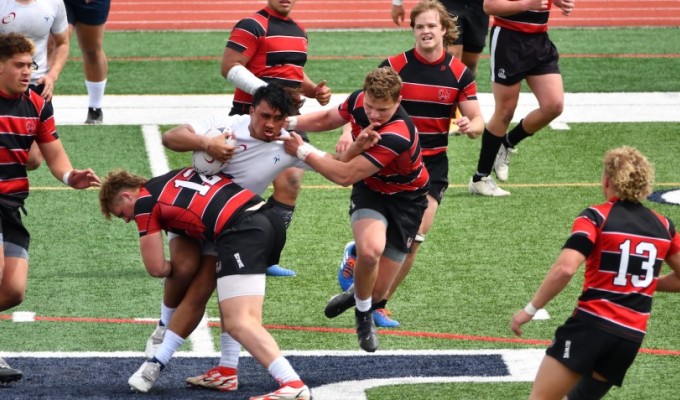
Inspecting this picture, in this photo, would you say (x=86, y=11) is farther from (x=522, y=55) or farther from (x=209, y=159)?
(x=209, y=159)

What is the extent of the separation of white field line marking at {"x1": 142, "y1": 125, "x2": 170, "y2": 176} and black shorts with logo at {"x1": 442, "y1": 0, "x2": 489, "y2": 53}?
273 cm

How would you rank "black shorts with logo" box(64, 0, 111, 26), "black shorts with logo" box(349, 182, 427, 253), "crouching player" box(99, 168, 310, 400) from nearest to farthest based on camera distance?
"crouching player" box(99, 168, 310, 400) < "black shorts with logo" box(349, 182, 427, 253) < "black shorts with logo" box(64, 0, 111, 26)

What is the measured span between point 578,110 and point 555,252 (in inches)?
170

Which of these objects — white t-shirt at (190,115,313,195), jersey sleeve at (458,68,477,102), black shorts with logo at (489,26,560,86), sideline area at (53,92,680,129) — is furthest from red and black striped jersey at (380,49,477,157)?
sideline area at (53,92,680,129)

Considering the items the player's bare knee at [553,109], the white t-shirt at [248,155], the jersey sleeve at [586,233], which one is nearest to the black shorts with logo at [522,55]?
the player's bare knee at [553,109]

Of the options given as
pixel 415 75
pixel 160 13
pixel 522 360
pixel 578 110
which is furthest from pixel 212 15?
pixel 522 360

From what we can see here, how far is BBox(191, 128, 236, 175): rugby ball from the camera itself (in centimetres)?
649

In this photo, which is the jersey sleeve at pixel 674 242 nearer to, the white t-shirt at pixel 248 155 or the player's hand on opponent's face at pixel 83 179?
the white t-shirt at pixel 248 155

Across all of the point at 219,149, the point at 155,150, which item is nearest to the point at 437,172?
the point at 219,149

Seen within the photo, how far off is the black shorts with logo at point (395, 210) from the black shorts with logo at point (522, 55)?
2.84 metres

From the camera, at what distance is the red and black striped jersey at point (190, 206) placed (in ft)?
20.7

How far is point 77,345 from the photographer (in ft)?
23.4

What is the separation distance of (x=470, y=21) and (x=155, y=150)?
2.90 meters

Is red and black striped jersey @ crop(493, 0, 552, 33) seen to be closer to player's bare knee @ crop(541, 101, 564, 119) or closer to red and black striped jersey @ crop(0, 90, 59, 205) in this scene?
player's bare knee @ crop(541, 101, 564, 119)
